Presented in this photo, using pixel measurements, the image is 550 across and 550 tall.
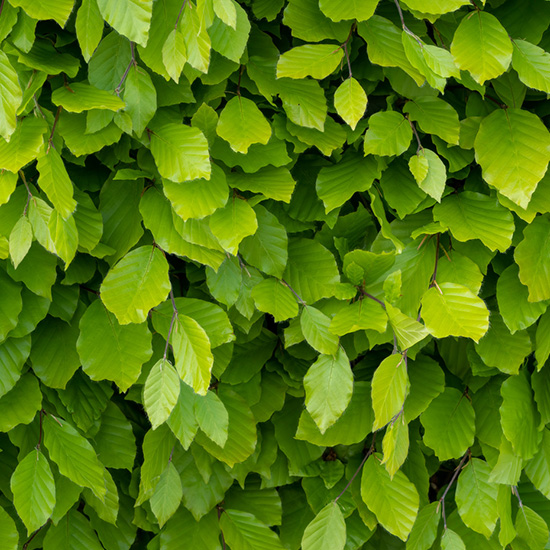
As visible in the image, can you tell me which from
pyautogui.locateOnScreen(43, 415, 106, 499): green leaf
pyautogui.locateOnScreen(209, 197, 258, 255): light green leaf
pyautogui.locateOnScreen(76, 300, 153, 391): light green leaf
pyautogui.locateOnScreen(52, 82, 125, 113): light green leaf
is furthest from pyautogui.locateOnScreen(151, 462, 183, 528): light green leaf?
pyautogui.locateOnScreen(52, 82, 125, 113): light green leaf

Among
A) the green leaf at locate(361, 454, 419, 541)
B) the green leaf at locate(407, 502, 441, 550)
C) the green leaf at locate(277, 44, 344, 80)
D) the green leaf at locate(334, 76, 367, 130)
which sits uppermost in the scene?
the green leaf at locate(277, 44, 344, 80)

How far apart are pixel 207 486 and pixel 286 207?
2.11 feet

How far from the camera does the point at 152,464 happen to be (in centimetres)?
127

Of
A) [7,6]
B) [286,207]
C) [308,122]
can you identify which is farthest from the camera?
[286,207]

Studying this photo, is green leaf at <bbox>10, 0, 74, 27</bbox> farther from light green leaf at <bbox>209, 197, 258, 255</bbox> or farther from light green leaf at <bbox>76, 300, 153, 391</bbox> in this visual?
light green leaf at <bbox>76, 300, 153, 391</bbox>

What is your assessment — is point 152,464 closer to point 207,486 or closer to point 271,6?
point 207,486

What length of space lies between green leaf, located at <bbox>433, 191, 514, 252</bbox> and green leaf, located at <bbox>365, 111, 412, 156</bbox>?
0.52ft

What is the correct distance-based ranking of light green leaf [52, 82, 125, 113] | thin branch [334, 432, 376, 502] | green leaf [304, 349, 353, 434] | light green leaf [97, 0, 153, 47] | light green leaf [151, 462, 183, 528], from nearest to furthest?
light green leaf [97, 0, 153, 47], light green leaf [52, 82, 125, 113], green leaf [304, 349, 353, 434], light green leaf [151, 462, 183, 528], thin branch [334, 432, 376, 502]

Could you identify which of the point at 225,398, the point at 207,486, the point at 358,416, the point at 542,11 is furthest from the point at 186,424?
the point at 542,11

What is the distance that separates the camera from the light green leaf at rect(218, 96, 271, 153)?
3.67 ft

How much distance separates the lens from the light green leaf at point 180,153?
105cm

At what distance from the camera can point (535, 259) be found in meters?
1.23

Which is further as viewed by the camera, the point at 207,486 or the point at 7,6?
the point at 207,486

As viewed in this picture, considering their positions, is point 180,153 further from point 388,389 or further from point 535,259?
point 535,259
